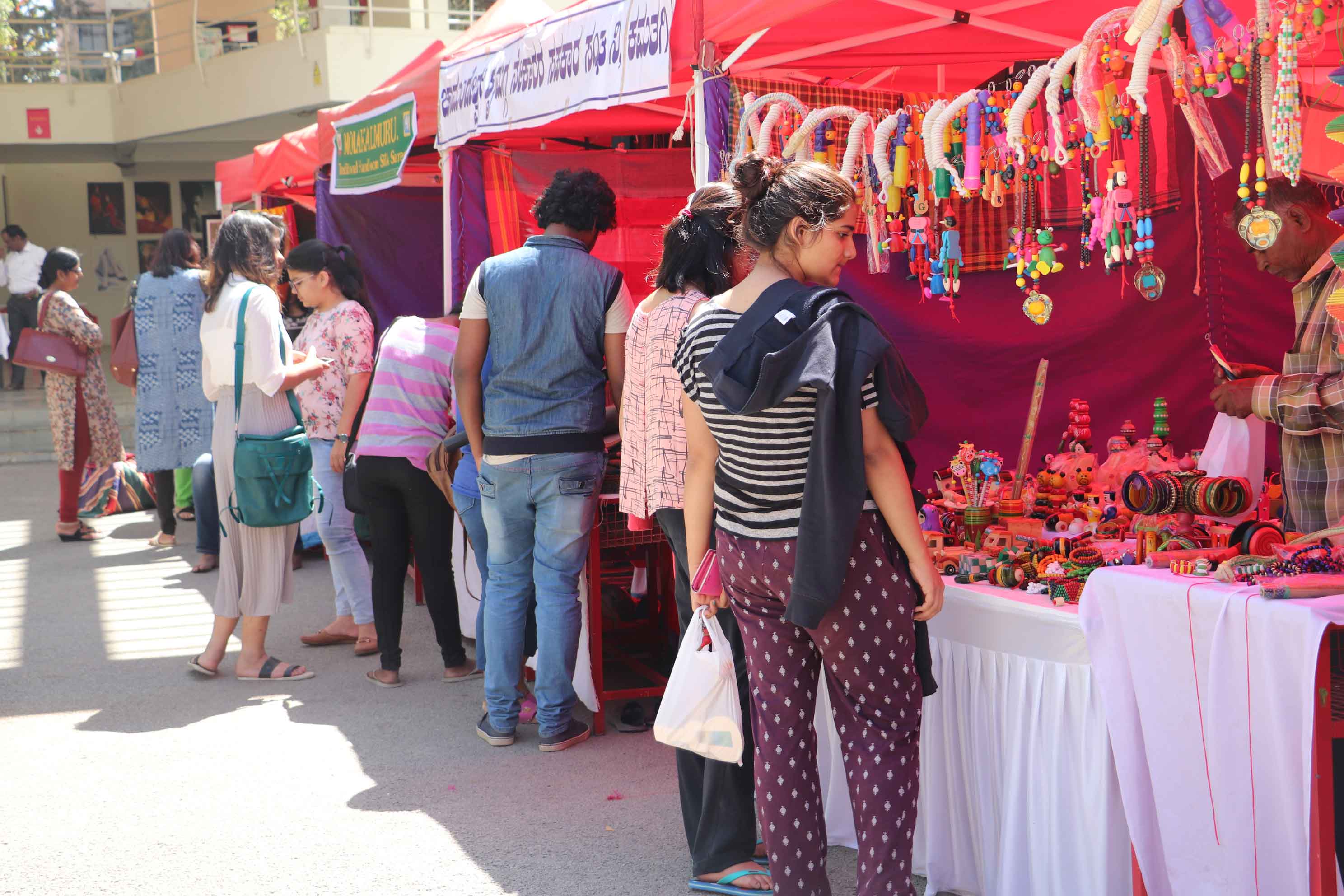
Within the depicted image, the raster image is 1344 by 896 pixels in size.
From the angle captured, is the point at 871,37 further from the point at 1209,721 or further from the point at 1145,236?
the point at 1209,721

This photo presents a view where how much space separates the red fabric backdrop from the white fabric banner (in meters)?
1.19

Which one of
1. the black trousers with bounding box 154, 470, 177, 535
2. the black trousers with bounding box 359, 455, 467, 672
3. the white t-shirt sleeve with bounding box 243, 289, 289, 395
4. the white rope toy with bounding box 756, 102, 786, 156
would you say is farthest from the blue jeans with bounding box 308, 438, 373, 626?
the black trousers with bounding box 154, 470, 177, 535

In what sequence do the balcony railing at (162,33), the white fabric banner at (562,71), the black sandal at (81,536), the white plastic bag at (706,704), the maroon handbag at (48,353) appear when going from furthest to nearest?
1. the balcony railing at (162,33)
2. the black sandal at (81,536)
3. the maroon handbag at (48,353)
4. the white fabric banner at (562,71)
5. the white plastic bag at (706,704)

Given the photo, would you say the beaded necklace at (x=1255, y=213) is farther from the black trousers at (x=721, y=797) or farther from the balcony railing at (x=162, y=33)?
the balcony railing at (x=162, y=33)

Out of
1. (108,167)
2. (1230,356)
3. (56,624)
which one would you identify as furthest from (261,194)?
(108,167)

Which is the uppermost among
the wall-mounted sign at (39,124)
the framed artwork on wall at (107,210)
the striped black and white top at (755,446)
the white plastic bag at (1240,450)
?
the wall-mounted sign at (39,124)

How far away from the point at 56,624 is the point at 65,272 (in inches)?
103

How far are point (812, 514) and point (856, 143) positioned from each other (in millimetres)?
1484

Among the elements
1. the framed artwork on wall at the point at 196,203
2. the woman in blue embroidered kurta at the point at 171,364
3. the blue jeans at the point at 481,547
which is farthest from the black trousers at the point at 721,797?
the framed artwork on wall at the point at 196,203

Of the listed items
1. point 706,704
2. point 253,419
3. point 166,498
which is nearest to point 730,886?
point 706,704

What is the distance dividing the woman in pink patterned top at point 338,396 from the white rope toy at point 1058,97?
9.19 ft

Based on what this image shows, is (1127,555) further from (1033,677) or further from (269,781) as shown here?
(269,781)

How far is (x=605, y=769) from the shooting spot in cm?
360

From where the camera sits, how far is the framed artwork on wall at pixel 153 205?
62.2 ft
